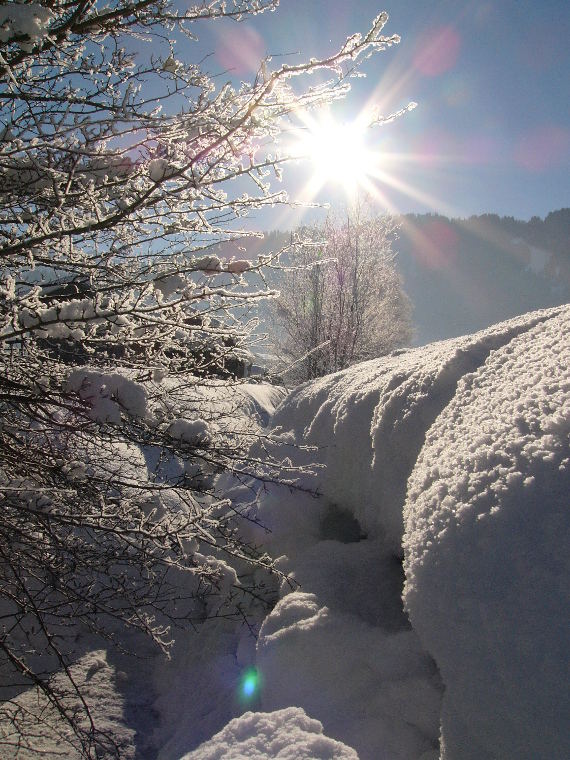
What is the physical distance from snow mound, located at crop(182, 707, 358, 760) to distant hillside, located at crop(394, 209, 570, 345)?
69.4 metres

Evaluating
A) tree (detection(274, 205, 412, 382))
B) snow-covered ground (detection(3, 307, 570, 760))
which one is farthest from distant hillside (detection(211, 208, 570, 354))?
snow-covered ground (detection(3, 307, 570, 760))

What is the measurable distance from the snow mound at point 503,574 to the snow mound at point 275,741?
399 millimetres

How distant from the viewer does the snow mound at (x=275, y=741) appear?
149cm

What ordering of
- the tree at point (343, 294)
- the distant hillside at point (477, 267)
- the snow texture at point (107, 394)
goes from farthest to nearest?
the distant hillside at point (477, 267), the tree at point (343, 294), the snow texture at point (107, 394)

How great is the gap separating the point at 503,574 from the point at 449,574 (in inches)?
6.8

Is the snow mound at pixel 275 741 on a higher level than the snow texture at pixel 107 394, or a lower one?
lower

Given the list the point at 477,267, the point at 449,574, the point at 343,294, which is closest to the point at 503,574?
the point at 449,574

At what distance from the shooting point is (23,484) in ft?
6.04

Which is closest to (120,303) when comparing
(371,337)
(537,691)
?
(537,691)

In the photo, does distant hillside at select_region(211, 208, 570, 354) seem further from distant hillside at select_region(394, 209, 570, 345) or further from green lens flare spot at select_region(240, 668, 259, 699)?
green lens flare spot at select_region(240, 668, 259, 699)

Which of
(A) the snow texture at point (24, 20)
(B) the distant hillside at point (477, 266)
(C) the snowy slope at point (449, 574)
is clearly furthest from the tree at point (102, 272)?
(B) the distant hillside at point (477, 266)

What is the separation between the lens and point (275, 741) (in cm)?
156

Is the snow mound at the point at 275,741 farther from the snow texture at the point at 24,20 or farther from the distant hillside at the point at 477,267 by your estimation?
the distant hillside at the point at 477,267

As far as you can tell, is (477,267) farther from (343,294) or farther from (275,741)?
(275,741)
